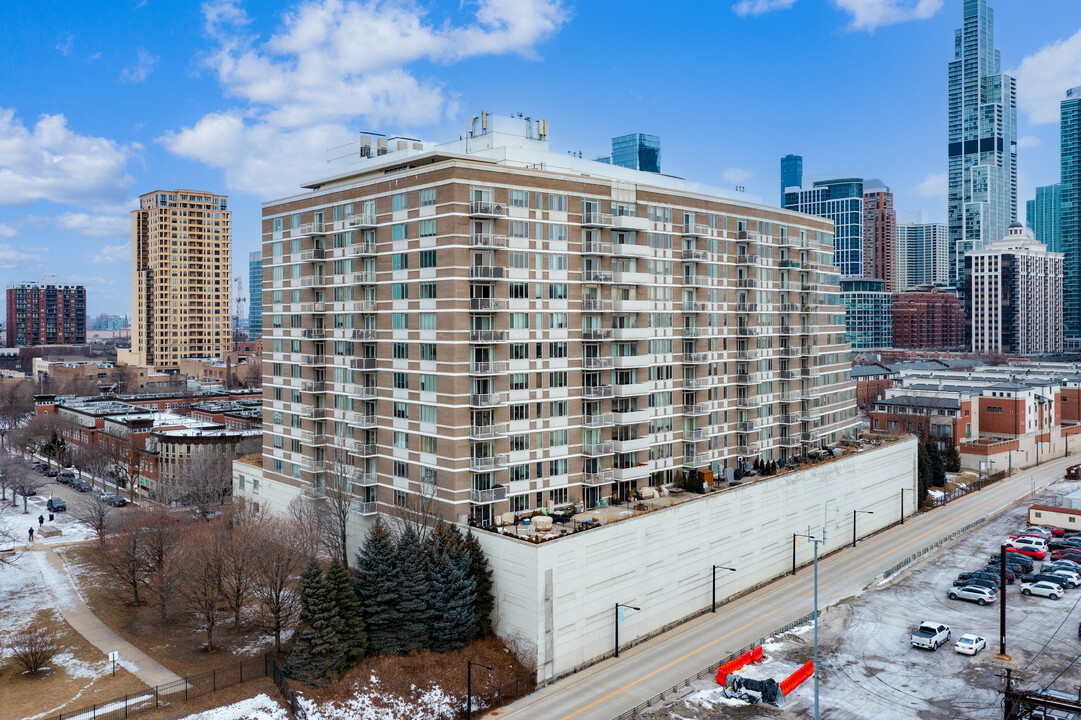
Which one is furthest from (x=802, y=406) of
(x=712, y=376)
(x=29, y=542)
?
(x=29, y=542)

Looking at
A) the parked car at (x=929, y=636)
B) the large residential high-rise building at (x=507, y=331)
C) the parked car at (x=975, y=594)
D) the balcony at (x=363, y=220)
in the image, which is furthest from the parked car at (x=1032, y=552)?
the balcony at (x=363, y=220)

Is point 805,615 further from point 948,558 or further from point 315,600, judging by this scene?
point 315,600

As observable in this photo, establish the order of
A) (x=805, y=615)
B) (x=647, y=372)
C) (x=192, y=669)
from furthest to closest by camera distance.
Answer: (x=647, y=372) → (x=805, y=615) → (x=192, y=669)

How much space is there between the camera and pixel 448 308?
5878 cm

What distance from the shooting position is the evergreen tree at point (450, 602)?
52500 millimetres

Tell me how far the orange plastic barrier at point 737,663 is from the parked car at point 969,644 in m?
15.6

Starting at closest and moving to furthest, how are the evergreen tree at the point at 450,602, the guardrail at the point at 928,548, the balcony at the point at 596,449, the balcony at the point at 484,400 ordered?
the evergreen tree at the point at 450,602 → the balcony at the point at 484,400 → the balcony at the point at 596,449 → the guardrail at the point at 928,548

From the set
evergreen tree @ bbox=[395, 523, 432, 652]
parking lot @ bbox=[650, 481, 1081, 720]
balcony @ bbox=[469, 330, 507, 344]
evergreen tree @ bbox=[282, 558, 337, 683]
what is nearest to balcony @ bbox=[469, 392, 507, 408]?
balcony @ bbox=[469, 330, 507, 344]

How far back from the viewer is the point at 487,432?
5931 centimetres

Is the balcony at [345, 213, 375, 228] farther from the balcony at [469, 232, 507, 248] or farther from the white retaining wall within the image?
the white retaining wall

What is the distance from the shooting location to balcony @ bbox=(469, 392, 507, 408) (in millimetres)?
58781

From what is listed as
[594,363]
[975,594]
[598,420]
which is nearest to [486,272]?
[594,363]

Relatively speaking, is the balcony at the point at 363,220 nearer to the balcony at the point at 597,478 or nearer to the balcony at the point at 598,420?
the balcony at the point at 598,420

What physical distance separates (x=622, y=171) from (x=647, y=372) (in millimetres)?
A: 19778
